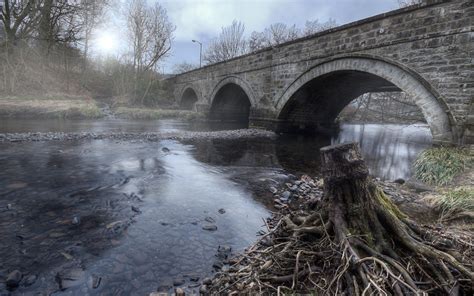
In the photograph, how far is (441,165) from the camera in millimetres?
5730

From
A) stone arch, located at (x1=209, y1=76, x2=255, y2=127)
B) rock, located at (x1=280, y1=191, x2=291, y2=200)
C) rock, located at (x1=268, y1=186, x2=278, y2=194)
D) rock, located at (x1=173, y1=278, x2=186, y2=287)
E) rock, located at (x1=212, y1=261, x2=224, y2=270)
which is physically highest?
stone arch, located at (x1=209, y1=76, x2=255, y2=127)

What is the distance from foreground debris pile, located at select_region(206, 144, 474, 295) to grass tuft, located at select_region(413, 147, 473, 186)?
3530 millimetres

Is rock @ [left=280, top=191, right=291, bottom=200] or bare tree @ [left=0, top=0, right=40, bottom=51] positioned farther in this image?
bare tree @ [left=0, top=0, right=40, bottom=51]

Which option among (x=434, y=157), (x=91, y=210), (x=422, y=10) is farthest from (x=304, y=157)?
(x=91, y=210)

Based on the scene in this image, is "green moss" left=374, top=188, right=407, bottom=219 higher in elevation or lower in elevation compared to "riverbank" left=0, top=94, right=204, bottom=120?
lower

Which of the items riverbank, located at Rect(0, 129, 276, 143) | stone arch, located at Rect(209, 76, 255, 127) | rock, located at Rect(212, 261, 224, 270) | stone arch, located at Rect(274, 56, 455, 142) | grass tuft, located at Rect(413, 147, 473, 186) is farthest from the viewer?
stone arch, located at Rect(209, 76, 255, 127)

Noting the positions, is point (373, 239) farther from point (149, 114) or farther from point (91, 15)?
point (91, 15)

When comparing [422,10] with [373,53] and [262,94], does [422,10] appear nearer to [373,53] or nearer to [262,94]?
[373,53]

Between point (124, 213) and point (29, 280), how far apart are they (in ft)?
5.25

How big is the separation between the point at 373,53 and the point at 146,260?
9440mm

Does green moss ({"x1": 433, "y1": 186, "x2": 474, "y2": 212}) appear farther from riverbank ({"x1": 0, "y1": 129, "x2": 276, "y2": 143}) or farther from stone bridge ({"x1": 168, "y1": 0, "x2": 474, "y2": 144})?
riverbank ({"x1": 0, "y1": 129, "x2": 276, "y2": 143})

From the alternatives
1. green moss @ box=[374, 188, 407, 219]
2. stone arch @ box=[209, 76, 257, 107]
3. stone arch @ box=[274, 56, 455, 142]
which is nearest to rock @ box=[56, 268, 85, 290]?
green moss @ box=[374, 188, 407, 219]

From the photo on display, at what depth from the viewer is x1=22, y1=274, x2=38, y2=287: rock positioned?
238 cm

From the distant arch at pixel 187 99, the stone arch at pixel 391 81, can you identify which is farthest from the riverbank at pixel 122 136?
the distant arch at pixel 187 99
